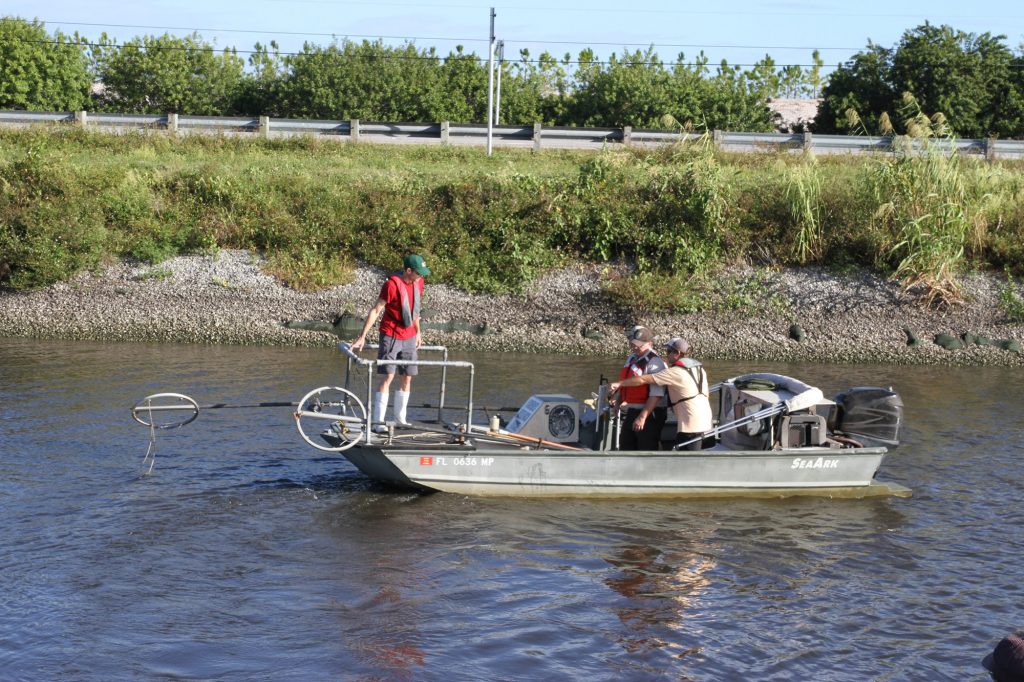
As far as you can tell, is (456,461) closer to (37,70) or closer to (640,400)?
(640,400)

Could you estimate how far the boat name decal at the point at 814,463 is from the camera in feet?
39.0

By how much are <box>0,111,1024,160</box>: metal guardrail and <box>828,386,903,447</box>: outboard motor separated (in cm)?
2039

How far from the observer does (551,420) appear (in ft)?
38.9

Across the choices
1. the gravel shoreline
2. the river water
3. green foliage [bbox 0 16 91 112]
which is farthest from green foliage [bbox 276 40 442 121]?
the river water

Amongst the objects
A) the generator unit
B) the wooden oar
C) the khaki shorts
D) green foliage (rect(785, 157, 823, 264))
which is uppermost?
green foliage (rect(785, 157, 823, 264))

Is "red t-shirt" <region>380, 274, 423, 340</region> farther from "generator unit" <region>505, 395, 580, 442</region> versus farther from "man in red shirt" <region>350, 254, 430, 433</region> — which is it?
"generator unit" <region>505, 395, 580, 442</region>

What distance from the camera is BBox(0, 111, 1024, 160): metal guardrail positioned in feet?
105

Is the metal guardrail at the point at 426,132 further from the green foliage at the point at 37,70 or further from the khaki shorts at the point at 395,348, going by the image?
the khaki shorts at the point at 395,348

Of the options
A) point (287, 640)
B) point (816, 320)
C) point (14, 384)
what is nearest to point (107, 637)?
point (287, 640)

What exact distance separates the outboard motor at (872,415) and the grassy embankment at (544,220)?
10.2 metres

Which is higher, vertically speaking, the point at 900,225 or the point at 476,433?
the point at 900,225

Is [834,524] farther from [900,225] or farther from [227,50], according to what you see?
[227,50]

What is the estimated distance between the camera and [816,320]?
2197cm

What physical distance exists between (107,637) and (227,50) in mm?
41966
